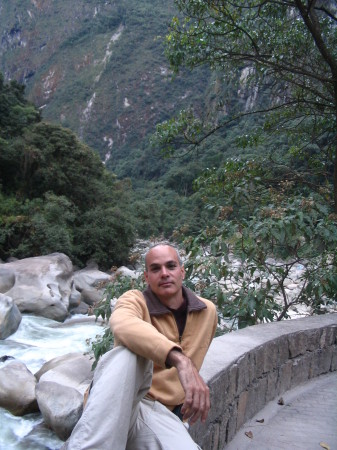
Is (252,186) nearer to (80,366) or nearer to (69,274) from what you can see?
(80,366)

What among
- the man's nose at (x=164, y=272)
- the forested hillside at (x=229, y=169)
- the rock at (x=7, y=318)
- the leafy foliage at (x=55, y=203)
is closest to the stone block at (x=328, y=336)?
the forested hillside at (x=229, y=169)

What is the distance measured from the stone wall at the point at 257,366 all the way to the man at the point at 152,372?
34 centimetres

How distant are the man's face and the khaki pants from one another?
351 millimetres

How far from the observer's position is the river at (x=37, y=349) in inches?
209

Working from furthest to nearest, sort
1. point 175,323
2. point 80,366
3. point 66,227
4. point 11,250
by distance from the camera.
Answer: point 66,227 < point 11,250 < point 80,366 < point 175,323

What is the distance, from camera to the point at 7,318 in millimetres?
9047

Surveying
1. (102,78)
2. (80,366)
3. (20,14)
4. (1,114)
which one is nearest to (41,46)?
(20,14)

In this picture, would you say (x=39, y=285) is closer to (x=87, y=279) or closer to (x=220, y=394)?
(x=87, y=279)

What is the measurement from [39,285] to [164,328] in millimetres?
10461

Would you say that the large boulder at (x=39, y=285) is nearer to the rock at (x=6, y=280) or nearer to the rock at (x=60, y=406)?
the rock at (x=6, y=280)

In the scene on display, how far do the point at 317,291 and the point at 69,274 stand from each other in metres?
10.5

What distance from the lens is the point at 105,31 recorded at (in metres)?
98.6

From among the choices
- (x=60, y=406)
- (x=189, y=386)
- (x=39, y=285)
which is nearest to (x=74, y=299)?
(x=39, y=285)

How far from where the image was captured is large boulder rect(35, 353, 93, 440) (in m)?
5.34
